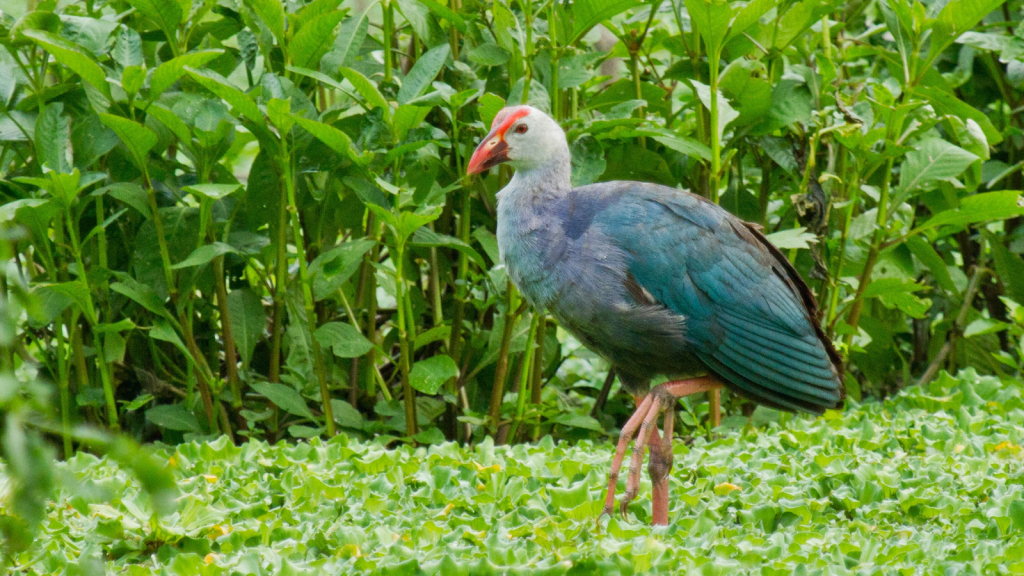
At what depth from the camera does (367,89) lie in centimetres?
360

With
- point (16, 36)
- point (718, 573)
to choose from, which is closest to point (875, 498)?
point (718, 573)

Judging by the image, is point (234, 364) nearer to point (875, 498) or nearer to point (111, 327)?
point (111, 327)

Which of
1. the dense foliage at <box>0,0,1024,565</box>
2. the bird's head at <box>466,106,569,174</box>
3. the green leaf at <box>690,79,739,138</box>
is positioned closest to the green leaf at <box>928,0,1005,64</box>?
the dense foliage at <box>0,0,1024,565</box>

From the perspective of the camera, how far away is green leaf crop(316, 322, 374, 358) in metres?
3.80

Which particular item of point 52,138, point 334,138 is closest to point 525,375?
point 334,138

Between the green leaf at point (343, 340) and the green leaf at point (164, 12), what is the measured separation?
1.22 metres

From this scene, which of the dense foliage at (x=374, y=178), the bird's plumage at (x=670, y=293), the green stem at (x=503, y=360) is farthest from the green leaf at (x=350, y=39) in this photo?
the bird's plumage at (x=670, y=293)

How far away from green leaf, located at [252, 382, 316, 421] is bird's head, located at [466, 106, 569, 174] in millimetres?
1268

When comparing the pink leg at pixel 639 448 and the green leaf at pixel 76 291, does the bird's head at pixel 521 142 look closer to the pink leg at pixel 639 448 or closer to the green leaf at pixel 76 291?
the pink leg at pixel 639 448

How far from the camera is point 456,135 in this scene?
12.8 feet

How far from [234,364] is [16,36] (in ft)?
4.80

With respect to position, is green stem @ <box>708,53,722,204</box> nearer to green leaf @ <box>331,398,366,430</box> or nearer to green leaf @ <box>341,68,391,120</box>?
green leaf @ <box>341,68,391,120</box>

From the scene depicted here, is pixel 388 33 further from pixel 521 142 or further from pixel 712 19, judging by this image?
pixel 712 19

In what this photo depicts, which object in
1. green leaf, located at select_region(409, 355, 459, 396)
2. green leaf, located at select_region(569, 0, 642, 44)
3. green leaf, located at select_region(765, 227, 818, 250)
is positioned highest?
green leaf, located at select_region(569, 0, 642, 44)
